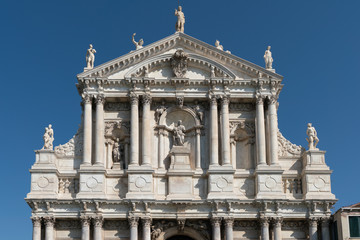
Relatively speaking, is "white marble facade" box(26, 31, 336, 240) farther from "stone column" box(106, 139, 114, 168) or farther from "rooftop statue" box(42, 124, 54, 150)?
"rooftop statue" box(42, 124, 54, 150)

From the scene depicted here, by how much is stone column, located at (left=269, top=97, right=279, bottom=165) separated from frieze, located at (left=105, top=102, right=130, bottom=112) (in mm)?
7276

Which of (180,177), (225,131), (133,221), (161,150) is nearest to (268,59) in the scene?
(225,131)

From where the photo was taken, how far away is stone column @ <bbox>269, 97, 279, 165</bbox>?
111ft

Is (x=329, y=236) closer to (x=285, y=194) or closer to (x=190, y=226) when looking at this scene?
(x=285, y=194)

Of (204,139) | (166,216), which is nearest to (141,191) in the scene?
(166,216)

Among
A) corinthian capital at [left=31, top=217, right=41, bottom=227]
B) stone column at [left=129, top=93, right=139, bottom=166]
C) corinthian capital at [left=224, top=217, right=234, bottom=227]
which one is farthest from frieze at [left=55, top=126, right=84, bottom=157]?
corinthian capital at [left=224, top=217, right=234, bottom=227]

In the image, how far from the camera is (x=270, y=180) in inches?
1312

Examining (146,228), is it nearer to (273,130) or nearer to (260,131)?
(260,131)

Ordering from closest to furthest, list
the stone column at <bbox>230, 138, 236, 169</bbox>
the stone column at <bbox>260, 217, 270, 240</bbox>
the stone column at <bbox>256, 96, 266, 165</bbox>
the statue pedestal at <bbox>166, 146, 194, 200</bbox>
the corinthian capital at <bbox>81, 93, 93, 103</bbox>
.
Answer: the stone column at <bbox>260, 217, 270, 240</bbox> → the statue pedestal at <bbox>166, 146, 194, 200</bbox> → the stone column at <bbox>256, 96, 266, 165</bbox> → the corinthian capital at <bbox>81, 93, 93, 103</bbox> → the stone column at <bbox>230, 138, 236, 169</bbox>

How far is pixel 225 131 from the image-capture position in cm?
3422

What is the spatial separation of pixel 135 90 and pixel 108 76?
1.64m

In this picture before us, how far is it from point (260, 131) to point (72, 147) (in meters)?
9.45

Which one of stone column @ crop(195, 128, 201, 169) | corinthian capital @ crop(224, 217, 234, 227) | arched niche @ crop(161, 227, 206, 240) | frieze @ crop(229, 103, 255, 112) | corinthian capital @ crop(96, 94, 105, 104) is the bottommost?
arched niche @ crop(161, 227, 206, 240)

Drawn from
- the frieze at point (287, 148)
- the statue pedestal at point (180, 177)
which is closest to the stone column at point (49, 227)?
the statue pedestal at point (180, 177)
